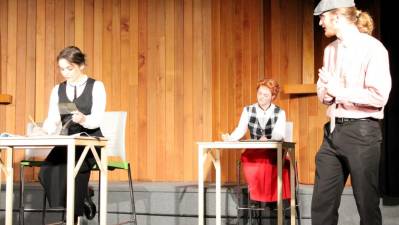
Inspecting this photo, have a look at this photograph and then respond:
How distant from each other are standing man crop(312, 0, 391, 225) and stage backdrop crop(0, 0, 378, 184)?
8.59ft

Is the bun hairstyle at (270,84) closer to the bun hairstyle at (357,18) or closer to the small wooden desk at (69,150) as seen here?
the small wooden desk at (69,150)

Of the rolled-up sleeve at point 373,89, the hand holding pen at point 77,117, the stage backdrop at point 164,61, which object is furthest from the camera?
the stage backdrop at point 164,61

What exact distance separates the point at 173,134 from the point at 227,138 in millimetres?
1562

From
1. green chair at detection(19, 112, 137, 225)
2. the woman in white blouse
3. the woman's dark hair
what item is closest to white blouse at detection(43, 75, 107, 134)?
the woman in white blouse

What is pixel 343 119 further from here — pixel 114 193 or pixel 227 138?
pixel 114 193

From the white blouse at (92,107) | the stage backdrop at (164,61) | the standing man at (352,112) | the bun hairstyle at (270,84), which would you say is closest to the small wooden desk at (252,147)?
the bun hairstyle at (270,84)

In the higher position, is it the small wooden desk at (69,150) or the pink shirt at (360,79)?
the pink shirt at (360,79)

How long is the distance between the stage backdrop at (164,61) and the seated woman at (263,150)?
2.73 ft

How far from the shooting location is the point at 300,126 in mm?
5168

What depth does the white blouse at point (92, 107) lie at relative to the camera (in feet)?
12.4

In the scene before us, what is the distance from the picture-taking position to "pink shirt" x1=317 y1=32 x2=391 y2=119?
2.47 meters

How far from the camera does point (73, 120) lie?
3.62 metres

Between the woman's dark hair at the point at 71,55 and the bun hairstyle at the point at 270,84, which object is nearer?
the woman's dark hair at the point at 71,55

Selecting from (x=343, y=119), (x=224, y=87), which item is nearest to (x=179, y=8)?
(x=224, y=87)
